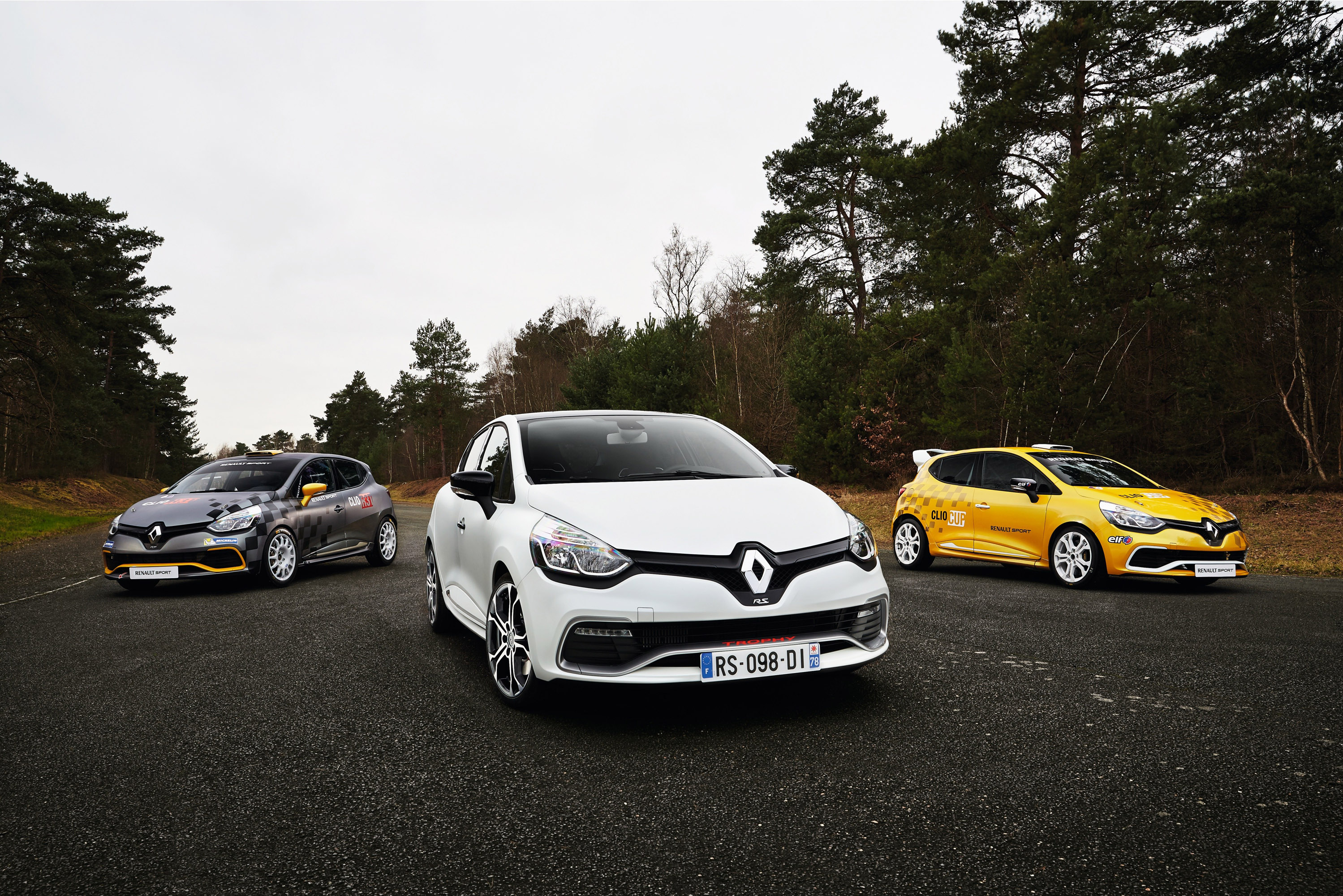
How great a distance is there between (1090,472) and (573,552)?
782 centimetres

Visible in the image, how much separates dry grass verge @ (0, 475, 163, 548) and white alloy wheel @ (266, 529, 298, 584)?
41.6 feet

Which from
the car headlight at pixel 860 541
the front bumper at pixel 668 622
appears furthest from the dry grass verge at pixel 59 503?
the car headlight at pixel 860 541

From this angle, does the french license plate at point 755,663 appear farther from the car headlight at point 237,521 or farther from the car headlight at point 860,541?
the car headlight at point 237,521

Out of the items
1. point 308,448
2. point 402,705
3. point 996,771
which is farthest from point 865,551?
point 308,448

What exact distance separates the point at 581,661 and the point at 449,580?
8.20 feet

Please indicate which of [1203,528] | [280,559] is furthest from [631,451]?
[1203,528]

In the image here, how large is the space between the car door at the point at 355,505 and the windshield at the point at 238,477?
843 millimetres

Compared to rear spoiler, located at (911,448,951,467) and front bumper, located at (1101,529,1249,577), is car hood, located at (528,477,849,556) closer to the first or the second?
front bumper, located at (1101,529,1249,577)

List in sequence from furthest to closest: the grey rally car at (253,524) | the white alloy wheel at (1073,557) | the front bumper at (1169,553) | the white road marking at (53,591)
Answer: the grey rally car at (253,524), the white road marking at (53,591), the white alloy wheel at (1073,557), the front bumper at (1169,553)

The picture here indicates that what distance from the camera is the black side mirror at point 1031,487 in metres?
9.55

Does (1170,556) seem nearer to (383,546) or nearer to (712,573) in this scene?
(712,573)

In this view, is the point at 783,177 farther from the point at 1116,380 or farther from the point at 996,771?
the point at 996,771

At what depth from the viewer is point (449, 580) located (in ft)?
19.9

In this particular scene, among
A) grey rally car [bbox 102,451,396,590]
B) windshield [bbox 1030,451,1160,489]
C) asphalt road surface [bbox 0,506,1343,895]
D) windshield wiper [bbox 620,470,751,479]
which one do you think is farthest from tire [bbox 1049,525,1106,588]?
grey rally car [bbox 102,451,396,590]
